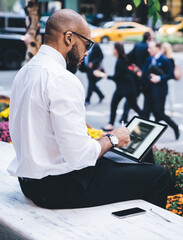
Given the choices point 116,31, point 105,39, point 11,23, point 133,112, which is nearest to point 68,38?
point 133,112

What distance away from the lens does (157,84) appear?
7797 millimetres

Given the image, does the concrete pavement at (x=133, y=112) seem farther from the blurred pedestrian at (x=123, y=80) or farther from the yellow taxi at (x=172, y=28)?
the yellow taxi at (x=172, y=28)

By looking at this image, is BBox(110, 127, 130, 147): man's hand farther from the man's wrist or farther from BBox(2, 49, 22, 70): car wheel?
BBox(2, 49, 22, 70): car wheel

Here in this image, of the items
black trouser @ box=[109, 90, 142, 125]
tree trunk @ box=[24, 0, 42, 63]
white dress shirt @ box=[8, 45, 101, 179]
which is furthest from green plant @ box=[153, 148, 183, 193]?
tree trunk @ box=[24, 0, 42, 63]

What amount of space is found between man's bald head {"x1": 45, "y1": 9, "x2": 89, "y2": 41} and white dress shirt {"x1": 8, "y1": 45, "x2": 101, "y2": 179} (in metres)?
0.11

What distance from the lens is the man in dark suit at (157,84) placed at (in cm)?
774

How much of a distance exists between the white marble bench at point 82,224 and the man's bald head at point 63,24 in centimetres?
110

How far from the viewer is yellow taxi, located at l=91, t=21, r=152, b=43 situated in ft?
98.8

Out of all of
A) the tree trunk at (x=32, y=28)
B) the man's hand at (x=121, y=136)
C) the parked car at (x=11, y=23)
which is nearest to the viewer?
the man's hand at (x=121, y=136)

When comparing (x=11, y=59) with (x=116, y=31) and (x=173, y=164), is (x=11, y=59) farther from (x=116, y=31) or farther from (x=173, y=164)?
(x=116, y=31)

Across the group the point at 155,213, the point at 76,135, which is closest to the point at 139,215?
the point at 155,213

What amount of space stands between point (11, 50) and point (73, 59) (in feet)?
49.6

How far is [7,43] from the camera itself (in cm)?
1717

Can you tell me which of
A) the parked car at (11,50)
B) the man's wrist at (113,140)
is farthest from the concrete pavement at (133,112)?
the man's wrist at (113,140)
